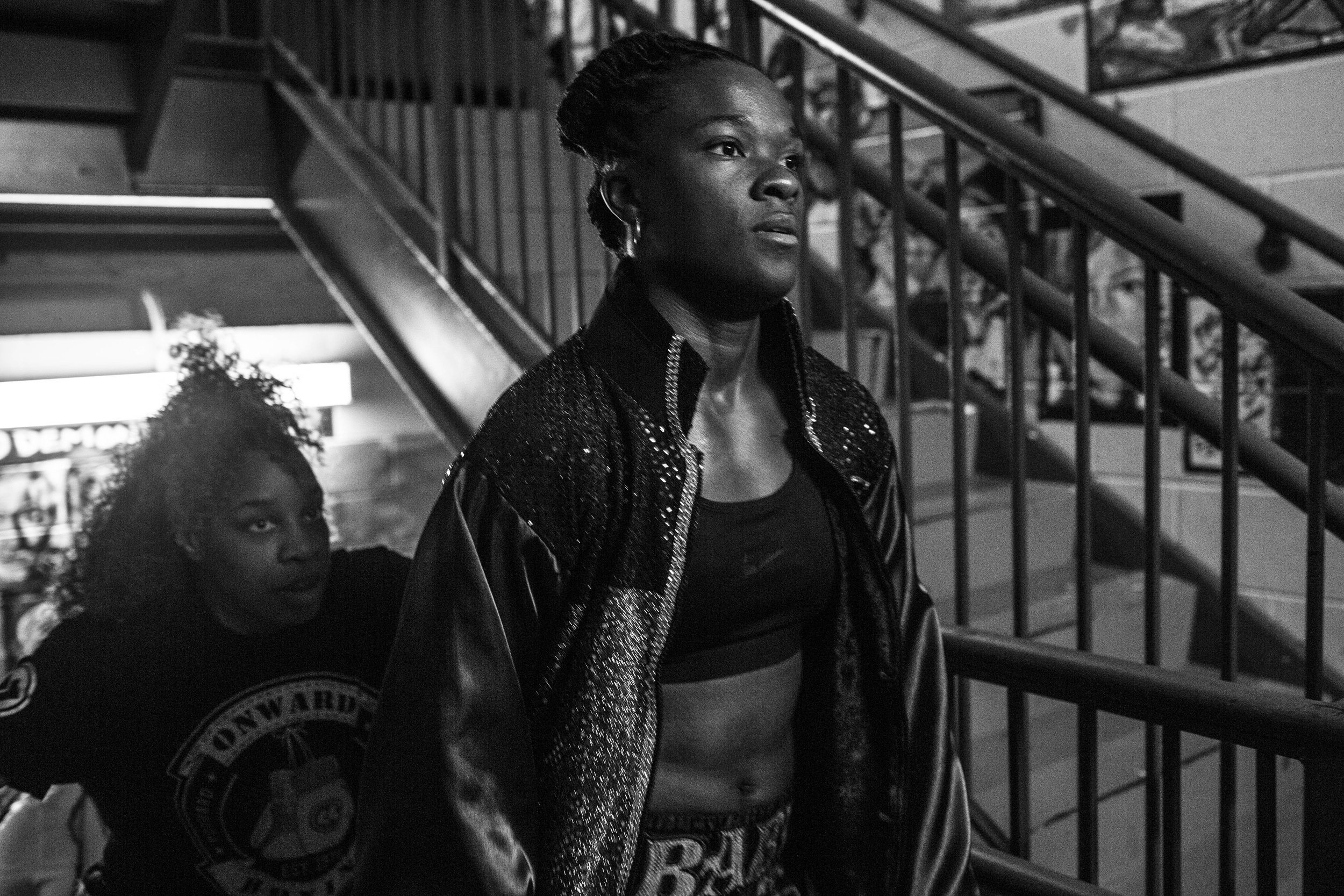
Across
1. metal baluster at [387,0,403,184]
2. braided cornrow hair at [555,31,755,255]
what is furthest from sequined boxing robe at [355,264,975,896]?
metal baluster at [387,0,403,184]

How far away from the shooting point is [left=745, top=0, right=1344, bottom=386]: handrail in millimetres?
1390

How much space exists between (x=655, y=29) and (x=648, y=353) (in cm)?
127

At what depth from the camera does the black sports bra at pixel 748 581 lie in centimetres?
107

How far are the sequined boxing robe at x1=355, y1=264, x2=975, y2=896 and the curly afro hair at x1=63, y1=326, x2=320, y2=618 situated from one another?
2.18 feet

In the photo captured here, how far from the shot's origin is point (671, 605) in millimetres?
1054

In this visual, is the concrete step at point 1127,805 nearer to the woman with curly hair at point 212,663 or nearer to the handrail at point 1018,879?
the handrail at point 1018,879

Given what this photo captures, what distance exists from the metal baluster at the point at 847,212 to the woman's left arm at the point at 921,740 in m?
0.61

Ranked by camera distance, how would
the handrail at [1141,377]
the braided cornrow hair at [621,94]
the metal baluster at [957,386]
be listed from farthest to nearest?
the metal baluster at [957,386]
the handrail at [1141,377]
the braided cornrow hair at [621,94]

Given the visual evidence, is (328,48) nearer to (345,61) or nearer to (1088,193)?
(345,61)

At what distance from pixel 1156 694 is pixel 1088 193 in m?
0.63

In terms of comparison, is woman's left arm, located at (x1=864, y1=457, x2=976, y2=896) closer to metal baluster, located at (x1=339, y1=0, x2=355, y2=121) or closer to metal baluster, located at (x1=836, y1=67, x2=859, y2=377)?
metal baluster, located at (x1=836, y1=67, x2=859, y2=377)

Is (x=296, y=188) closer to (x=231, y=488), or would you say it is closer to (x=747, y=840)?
(x=231, y=488)

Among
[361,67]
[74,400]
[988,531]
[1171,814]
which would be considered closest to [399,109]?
[361,67]

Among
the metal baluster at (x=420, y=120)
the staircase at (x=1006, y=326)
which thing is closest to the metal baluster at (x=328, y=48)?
the staircase at (x=1006, y=326)
